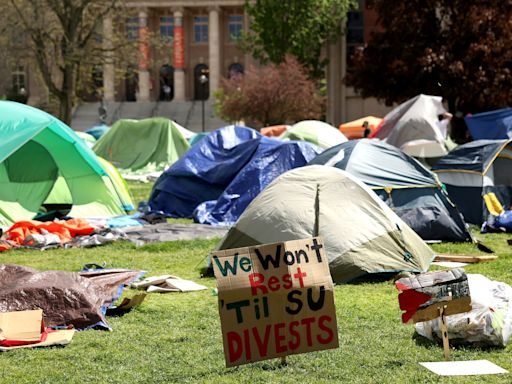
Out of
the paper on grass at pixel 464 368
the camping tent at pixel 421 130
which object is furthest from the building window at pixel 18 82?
the paper on grass at pixel 464 368

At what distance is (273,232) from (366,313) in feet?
6.74

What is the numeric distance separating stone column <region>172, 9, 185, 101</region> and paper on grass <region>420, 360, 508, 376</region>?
229 ft

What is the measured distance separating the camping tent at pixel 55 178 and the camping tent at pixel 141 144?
14.3 m

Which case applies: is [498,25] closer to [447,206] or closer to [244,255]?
[447,206]

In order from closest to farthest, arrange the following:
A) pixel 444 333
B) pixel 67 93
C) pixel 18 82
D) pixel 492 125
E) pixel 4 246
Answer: pixel 444 333 < pixel 4 246 < pixel 492 125 < pixel 67 93 < pixel 18 82

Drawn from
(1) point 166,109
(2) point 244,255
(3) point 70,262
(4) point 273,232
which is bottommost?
(1) point 166,109

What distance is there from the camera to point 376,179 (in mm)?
12586

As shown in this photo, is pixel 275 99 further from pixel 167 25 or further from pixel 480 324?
pixel 480 324

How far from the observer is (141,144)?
105 feet

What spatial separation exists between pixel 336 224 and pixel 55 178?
8.58m

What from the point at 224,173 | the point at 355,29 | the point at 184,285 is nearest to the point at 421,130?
the point at 224,173

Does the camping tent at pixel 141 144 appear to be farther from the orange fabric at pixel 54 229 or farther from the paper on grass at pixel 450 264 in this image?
the paper on grass at pixel 450 264

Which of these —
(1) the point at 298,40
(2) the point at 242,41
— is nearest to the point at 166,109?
(2) the point at 242,41

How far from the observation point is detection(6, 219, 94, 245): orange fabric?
42.3ft
